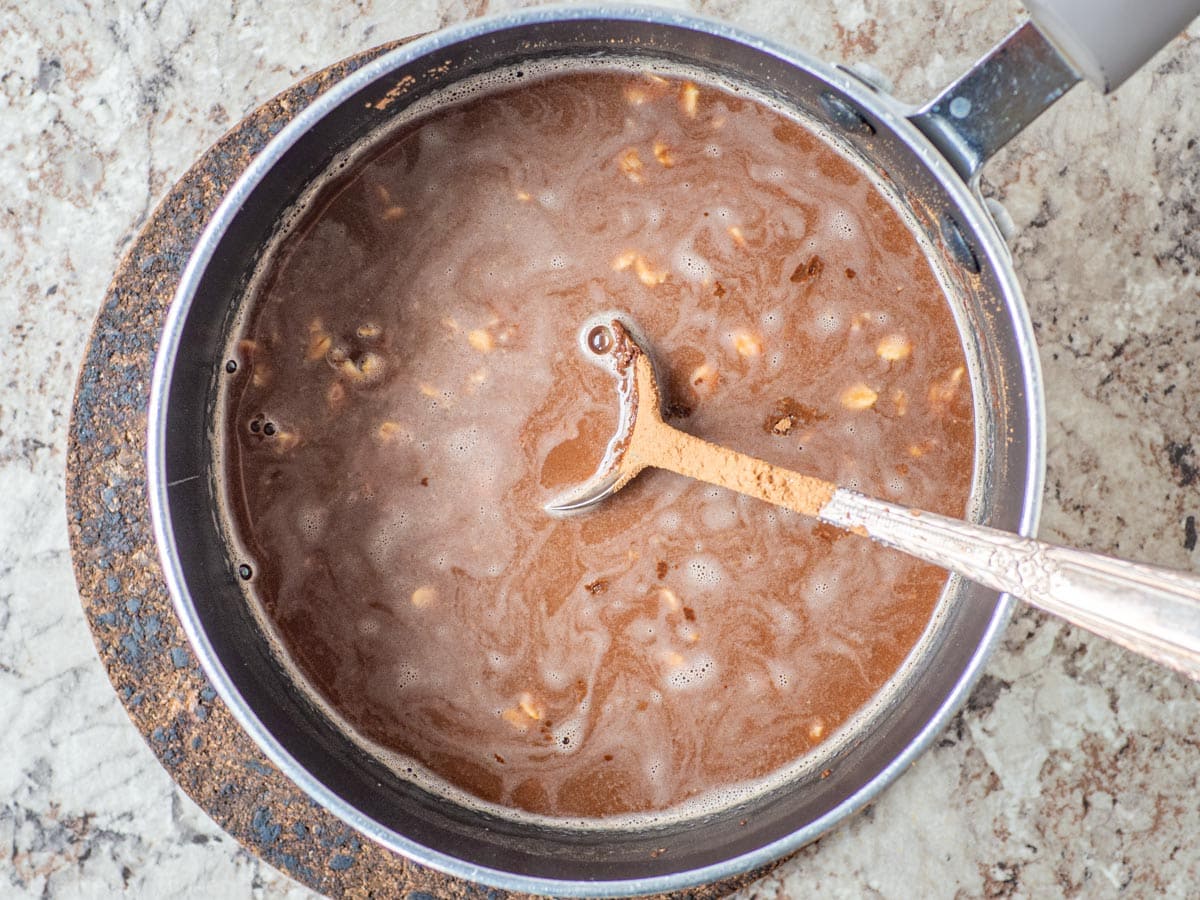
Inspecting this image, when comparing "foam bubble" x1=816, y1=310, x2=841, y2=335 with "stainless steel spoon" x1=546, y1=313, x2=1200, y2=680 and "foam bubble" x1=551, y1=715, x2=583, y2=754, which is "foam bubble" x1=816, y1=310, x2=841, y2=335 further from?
"foam bubble" x1=551, y1=715, x2=583, y2=754

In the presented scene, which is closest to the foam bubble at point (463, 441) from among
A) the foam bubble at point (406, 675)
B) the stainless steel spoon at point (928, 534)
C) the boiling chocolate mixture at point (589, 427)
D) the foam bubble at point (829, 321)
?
the boiling chocolate mixture at point (589, 427)

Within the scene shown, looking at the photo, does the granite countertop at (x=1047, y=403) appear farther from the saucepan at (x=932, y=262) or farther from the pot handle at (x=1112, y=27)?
the pot handle at (x=1112, y=27)

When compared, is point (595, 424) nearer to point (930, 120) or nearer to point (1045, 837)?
point (930, 120)

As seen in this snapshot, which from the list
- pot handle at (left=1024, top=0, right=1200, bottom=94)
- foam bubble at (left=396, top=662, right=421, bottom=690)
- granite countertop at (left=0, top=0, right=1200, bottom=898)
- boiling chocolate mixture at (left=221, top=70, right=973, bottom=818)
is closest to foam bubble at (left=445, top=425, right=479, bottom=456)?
boiling chocolate mixture at (left=221, top=70, right=973, bottom=818)

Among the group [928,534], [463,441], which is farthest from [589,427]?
[928,534]

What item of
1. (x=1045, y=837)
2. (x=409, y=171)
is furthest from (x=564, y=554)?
(x=1045, y=837)

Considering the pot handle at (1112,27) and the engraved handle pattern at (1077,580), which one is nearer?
the engraved handle pattern at (1077,580)

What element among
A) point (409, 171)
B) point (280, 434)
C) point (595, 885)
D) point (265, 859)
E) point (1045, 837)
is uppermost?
point (409, 171)
